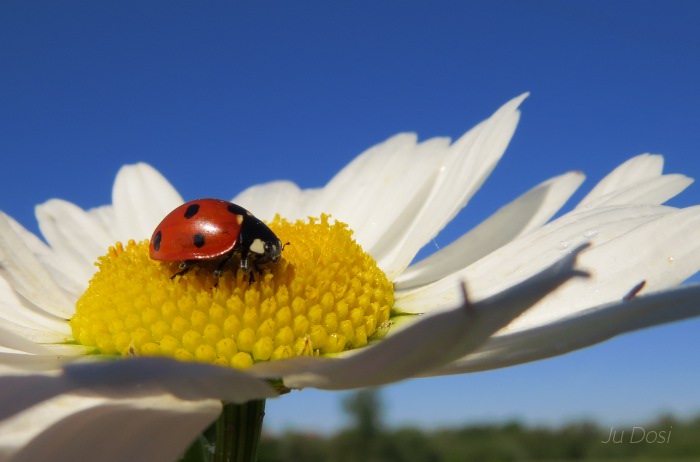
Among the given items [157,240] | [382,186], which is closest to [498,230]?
[382,186]

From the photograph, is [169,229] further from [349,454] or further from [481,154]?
[349,454]

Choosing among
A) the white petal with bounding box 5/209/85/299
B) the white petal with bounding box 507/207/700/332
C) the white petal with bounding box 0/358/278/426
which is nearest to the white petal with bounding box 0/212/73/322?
the white petal with bounding box 5/209/85/299

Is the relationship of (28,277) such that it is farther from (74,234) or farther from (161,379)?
(161,379)

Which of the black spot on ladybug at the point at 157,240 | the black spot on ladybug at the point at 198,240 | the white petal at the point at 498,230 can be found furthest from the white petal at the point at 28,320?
the white petal at the point at 498,230

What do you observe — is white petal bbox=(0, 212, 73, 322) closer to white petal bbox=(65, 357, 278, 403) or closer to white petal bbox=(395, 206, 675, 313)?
white petal bbox=(395, 206, 675, 313)

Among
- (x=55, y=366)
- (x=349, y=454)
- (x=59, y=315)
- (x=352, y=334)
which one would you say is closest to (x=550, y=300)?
(x=352, y=334)

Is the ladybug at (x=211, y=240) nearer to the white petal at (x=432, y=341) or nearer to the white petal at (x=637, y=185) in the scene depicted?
the white petal at (x=432, y=341)
